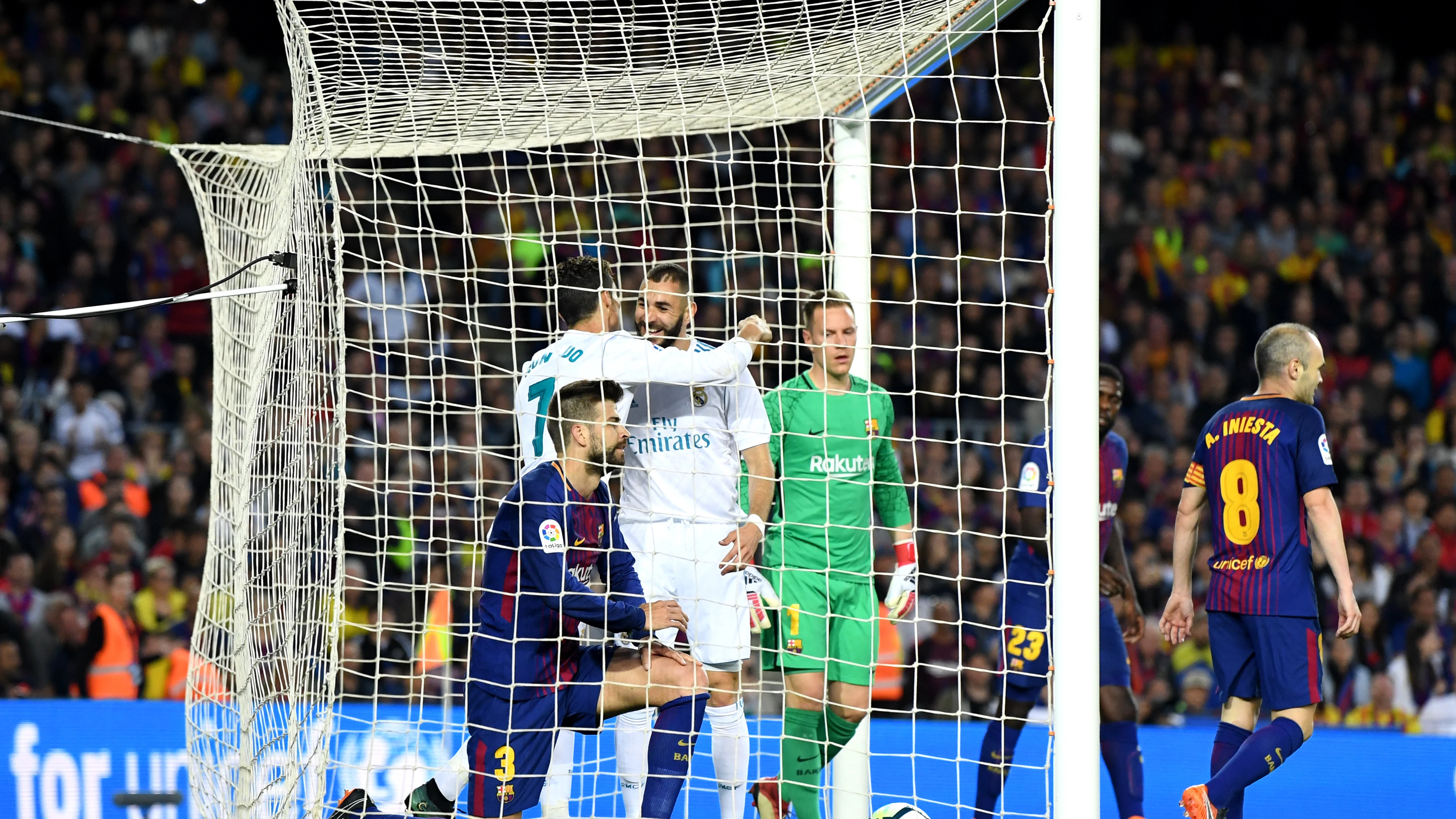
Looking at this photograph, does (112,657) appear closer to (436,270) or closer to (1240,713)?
(436,270)

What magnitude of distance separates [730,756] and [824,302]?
5.40ft

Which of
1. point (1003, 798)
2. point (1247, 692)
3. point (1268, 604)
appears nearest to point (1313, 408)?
point (1268, 604)

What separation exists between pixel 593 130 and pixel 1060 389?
2.16m

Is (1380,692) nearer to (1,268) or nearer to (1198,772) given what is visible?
(1198,772)

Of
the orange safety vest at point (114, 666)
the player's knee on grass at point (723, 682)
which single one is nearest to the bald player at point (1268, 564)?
the player's knee on grass at point (723, 682)

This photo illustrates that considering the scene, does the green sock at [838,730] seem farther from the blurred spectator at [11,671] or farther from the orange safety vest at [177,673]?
the blurred spectator at [11,671]

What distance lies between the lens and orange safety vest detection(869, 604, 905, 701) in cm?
805

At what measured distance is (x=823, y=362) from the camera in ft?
17.5

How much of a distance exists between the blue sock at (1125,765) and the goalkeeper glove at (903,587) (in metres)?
0.96

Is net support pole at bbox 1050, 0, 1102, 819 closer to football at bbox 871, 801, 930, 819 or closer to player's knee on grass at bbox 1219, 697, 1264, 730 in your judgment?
football at bbox 871, 801, 930, 819

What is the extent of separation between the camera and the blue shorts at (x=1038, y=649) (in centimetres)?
557

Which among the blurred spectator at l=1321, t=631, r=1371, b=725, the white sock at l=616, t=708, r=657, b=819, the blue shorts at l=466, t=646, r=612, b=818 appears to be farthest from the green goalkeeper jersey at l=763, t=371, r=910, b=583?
the blurred spectator at l=1321, t=631, r=1371, b=725

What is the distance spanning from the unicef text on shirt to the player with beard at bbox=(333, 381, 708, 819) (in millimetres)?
980

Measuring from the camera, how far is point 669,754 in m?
4.70
